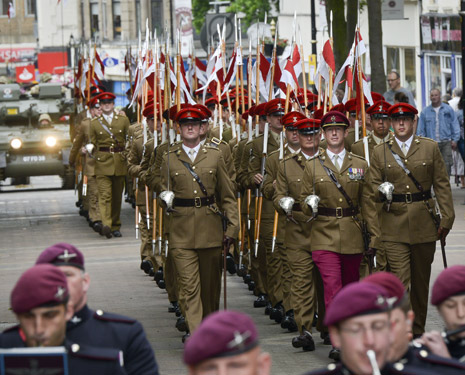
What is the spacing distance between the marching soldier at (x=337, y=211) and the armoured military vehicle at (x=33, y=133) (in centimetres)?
1698

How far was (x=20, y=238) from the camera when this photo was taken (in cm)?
2052

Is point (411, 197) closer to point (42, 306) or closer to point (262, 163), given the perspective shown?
point (262, 163)

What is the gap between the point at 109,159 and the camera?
1964cm

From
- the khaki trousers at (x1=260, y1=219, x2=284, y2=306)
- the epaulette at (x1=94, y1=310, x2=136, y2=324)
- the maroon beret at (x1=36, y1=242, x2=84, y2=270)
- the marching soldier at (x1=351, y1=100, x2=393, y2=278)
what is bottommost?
the khaki trousers at (x1=260, y1=219, x2=284, y2=306)

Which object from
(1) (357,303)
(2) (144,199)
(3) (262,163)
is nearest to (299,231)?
(3) (262,163)

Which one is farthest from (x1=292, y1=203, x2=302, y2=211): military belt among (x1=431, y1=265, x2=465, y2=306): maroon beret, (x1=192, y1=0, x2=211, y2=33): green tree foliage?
(x1=192, y1=0, x2=211, y2=33): green tree foliage

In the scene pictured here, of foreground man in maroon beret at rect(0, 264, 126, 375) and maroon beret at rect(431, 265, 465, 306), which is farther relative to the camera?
maroon beret at rect(431, 265, 465, 306)

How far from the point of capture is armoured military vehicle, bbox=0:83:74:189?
88.8 ft

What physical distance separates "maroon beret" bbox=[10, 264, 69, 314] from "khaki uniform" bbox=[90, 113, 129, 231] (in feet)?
48.2

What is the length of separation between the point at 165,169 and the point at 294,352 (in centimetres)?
178

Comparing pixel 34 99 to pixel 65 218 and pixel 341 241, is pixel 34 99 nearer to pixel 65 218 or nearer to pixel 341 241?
pixel 65 218

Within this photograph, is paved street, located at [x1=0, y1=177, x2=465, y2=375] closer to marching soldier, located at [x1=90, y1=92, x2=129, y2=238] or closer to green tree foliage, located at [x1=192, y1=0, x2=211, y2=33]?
marching soldier, located at [x1=90, y1=92, x2=129, y2=238]

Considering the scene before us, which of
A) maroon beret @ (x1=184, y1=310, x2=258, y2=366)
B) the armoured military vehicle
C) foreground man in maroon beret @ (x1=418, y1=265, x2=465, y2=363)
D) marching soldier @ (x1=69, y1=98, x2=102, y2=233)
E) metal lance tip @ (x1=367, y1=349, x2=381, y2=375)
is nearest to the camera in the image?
maroon beret @ (x1=184, y1=310, x2=258, y2=366)

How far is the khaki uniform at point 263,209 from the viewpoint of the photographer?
12867 millimetres
